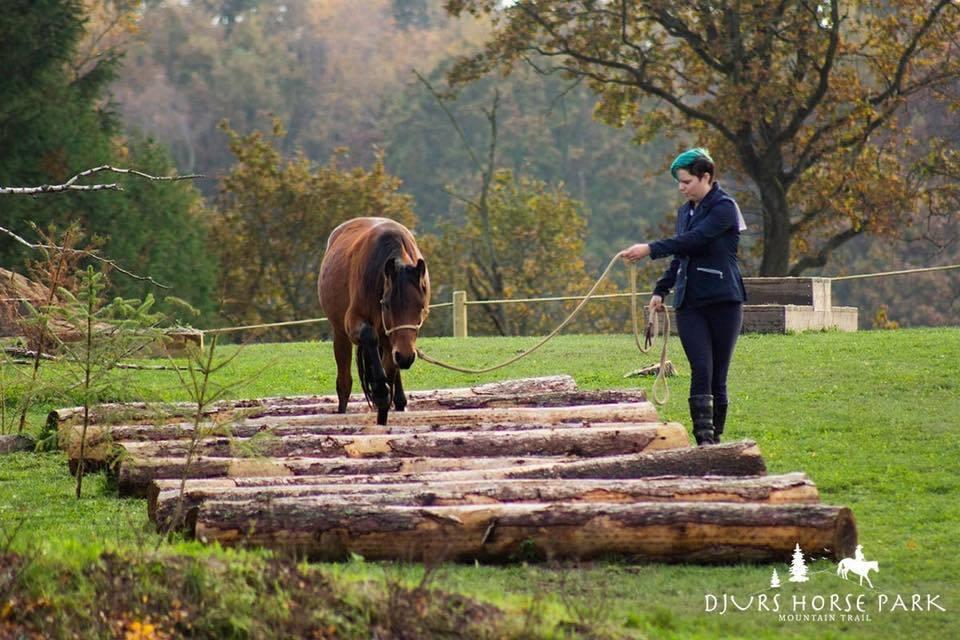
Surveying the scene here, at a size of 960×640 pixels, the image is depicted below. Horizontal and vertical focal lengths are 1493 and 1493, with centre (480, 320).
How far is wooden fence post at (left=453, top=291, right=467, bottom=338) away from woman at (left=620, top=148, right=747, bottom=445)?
14940mm

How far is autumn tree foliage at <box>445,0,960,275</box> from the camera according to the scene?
101ft

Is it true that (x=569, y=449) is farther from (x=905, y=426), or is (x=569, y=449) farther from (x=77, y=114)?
(x=77, y=114)

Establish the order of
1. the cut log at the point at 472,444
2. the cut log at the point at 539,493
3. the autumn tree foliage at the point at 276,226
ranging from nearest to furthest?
the cut log at the point at 539,493 < the cut log at the point at 472,444 < the autumn tree foliage at the point at 276,226

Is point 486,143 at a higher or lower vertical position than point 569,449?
higher

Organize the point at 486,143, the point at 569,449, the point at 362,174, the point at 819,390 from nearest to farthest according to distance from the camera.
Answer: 1. the point at 569,449
2. the point at 819,390
3. the point at 362,174
4. the point at 486,143

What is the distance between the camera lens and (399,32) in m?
96.7

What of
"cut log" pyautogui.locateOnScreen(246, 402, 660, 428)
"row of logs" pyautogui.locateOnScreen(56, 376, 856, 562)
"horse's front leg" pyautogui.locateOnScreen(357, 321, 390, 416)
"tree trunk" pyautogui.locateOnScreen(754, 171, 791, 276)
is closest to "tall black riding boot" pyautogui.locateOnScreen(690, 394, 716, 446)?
"row of logs" pyautogui.locateOnScreen(56, 376, 856, 562)

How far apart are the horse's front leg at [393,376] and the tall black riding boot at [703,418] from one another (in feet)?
8.37

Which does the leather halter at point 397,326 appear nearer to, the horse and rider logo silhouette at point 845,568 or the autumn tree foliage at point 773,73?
the horse and rider logo silhouette at point 845,568

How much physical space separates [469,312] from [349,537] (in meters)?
35.7

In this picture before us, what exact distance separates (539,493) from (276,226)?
34.2 meters

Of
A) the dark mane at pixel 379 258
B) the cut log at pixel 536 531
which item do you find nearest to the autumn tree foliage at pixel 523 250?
the dark mane at pixel 379 258

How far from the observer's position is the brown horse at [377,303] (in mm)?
11570

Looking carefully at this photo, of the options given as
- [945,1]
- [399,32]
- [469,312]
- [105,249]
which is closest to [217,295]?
[105,249]
